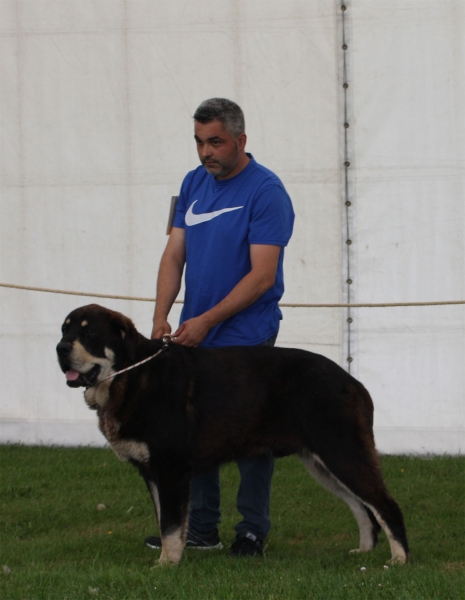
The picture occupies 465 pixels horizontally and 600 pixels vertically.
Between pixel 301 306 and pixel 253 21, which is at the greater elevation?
pixel 253 21

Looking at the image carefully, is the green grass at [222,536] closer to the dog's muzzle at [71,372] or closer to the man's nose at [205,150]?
the dog's muzzle at [71,372]

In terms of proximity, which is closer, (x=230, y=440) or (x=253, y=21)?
(x=230, y=440)

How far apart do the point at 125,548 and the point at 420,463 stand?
2.65m

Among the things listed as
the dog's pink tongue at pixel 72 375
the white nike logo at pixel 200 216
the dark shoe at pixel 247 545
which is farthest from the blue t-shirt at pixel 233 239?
the dark shoe at pixel 247 545

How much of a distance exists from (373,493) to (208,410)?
86cm

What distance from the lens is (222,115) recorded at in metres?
4.59

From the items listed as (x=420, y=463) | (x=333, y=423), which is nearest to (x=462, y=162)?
(x=420, y=463)

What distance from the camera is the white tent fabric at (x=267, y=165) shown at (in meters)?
6.79

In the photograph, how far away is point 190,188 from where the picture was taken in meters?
4.95

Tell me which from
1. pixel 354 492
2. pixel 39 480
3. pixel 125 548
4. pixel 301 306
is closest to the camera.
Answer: pixel 354 492

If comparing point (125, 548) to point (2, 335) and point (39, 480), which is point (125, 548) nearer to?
Result: point (39, 480)

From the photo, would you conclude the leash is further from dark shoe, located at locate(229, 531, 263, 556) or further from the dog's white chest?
dark shoe, located at locate(229, 531, 263, 556)

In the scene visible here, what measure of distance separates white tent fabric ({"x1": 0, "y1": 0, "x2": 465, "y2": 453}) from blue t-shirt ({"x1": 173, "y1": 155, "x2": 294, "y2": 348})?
7.14ft

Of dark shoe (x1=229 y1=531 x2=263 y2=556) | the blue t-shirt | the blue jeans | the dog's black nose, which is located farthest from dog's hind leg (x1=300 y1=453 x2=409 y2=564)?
the dog's black nose
